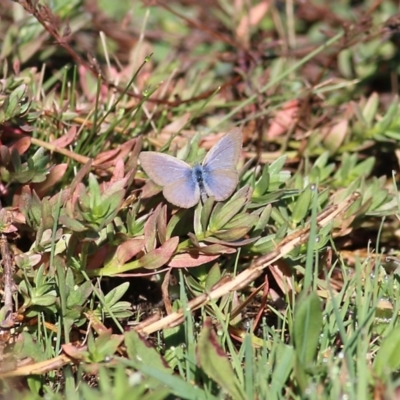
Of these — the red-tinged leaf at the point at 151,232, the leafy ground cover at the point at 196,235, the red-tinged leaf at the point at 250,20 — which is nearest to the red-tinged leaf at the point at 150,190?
the leafy ground cover at the point at 196,235

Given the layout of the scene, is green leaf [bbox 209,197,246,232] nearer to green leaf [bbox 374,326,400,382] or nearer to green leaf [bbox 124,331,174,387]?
green leaf [bbox 124,331,174,387]

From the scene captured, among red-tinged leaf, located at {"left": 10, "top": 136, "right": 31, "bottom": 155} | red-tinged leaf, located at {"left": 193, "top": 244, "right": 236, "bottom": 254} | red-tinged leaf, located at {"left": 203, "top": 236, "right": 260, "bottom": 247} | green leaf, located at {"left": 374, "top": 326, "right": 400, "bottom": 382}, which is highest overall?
red-tinged leaf, located at {"left": 10, "top": 136, "right": 31, "bottom": 155}

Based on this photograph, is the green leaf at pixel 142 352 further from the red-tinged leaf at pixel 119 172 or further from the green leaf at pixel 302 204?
the green leaf at pixel 302 204

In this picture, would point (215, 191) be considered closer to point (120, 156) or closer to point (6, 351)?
point (120, 156)

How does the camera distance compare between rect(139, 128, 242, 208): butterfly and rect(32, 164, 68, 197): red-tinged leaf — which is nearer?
rect(139, 128, 242, 208): butterfly

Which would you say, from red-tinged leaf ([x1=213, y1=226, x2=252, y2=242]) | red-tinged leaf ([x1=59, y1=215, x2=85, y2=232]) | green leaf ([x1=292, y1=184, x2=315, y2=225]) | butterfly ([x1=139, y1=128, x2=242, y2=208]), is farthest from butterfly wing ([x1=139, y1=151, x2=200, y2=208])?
green leaf ([x1=292, y1=184, x2=315, y2=225])

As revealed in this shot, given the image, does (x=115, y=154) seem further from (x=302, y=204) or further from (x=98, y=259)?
(x=302, y=204)
